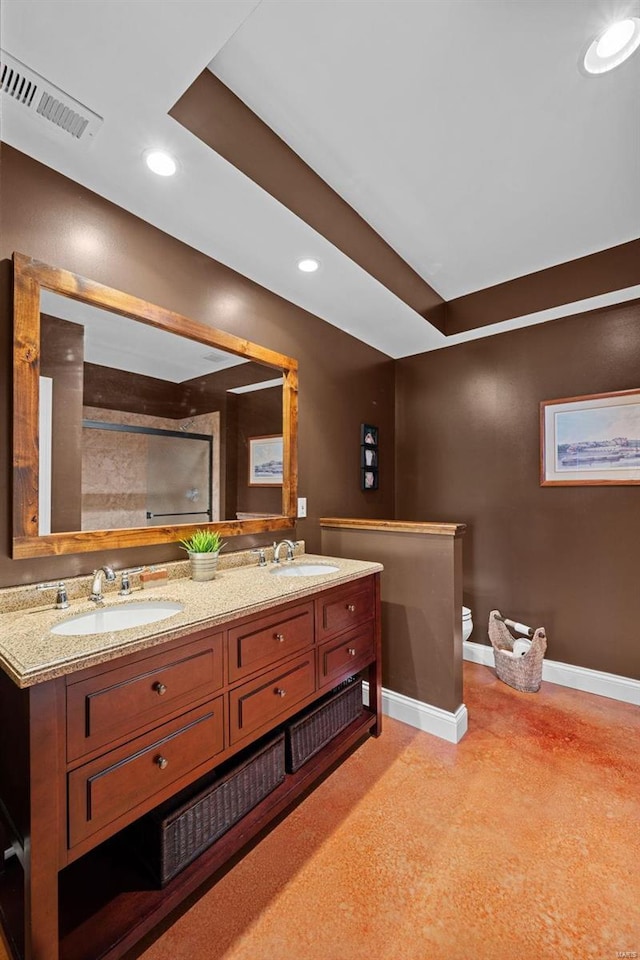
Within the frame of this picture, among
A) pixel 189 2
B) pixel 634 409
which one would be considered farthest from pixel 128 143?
pixel 634 409

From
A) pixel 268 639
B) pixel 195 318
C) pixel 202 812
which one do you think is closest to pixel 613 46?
pixel 195 318

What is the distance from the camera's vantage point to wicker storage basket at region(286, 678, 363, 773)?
5.79ft

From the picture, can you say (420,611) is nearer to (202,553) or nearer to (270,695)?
(270,695)

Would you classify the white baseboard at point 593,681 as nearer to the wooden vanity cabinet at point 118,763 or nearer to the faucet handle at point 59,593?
the wooden vanity cabinet at point 118,763

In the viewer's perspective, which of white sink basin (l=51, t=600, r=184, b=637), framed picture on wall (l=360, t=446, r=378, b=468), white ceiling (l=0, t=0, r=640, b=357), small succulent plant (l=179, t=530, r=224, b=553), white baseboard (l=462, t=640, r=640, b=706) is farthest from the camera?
framed picture on wall (l=360, t=446, r=378, b=468)

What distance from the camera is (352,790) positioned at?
1858 mm

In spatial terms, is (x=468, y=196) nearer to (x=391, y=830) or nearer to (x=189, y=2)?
(x=189, y=2)

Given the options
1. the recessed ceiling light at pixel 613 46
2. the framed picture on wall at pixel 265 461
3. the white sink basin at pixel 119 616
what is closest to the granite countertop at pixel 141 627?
the white sink basin at pixel 119 616

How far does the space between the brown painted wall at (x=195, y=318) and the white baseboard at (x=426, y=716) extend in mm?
1029

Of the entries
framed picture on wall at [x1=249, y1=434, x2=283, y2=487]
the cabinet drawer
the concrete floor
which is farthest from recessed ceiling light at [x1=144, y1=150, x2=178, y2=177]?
the concrete floor

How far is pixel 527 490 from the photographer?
301cm

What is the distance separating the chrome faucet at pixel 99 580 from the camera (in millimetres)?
1493

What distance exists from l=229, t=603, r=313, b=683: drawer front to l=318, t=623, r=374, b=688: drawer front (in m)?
0.15

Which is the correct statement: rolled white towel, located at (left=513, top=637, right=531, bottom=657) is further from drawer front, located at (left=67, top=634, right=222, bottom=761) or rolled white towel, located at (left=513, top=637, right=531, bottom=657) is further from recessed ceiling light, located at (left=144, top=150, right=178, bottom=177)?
recessed ceiling light, located at (left=144, top=150, right=178, bottom=177)
